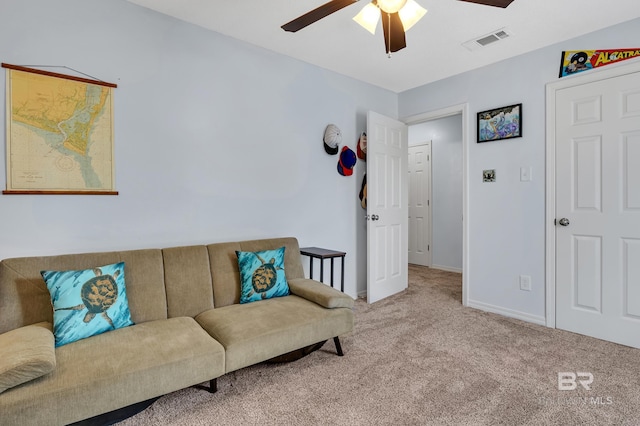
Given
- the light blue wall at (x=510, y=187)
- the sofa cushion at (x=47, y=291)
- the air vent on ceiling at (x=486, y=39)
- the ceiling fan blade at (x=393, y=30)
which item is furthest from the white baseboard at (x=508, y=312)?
the sofa cushion at (x=47, y=291)

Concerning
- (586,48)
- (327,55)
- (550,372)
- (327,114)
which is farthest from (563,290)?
(327,55)

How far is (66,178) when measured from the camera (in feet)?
6.84

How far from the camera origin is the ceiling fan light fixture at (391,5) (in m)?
1.73

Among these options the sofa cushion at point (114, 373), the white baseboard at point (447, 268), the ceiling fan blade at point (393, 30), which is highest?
the ceiling fan blade at point (393, 30)

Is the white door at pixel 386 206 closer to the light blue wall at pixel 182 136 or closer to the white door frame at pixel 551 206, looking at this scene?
the light blue wall at pixel 182 136

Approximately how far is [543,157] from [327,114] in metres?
2.06

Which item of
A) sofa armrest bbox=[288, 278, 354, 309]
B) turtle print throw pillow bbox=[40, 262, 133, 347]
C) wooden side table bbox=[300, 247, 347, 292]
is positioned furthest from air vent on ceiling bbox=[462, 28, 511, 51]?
turtle print throw pillow bbox=[40, 262, 133, 347]

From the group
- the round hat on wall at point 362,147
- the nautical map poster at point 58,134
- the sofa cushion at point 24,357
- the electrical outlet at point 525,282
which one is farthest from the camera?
the round hat on wall at point 362,147

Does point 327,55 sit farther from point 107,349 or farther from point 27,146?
point 107,349

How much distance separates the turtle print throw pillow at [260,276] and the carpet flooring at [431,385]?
0.49 meters

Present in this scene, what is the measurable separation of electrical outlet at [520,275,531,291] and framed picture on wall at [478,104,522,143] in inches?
52.3

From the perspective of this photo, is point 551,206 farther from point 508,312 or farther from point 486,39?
Answer: point 486,39

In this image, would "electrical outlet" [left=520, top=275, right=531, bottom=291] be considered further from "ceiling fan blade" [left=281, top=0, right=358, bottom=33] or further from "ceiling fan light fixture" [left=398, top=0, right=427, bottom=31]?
"ceiling fan blade" [left=281, top=0, right=358, bottom=33]

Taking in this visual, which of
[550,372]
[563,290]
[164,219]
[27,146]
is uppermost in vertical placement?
[27,146]
